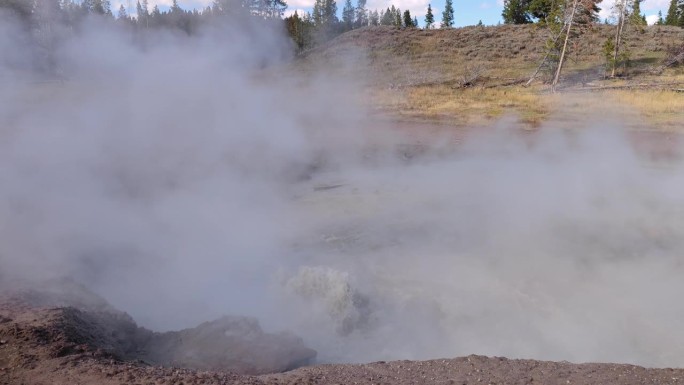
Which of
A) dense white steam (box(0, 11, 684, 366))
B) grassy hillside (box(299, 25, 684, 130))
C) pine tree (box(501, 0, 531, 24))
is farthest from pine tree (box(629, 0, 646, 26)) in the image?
dense white steam (box(0, 11, 684, 366))

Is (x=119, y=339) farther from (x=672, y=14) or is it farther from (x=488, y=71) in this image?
(x=672, y=14)

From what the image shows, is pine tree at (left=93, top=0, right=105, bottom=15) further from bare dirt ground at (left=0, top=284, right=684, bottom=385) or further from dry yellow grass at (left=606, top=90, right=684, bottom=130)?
dry yellow grass at (left=606, top=90, right=684, bottom=130)

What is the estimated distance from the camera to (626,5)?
80.5 ft

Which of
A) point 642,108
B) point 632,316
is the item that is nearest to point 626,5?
point 642,108

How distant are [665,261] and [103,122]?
8.06 metres

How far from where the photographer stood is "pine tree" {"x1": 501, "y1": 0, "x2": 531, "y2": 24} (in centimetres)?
3838

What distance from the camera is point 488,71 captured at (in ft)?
85.5

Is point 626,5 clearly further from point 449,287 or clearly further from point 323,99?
point 449,287

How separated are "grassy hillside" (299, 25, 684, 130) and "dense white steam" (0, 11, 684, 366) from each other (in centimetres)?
636

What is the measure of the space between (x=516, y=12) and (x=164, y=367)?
4077cm

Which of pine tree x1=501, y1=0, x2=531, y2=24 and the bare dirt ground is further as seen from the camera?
pine tree x1=501, y1=0, x2=531, y2=24

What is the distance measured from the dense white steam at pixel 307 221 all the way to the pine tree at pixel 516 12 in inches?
1203

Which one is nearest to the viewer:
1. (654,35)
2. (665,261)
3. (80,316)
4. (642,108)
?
(80,316)

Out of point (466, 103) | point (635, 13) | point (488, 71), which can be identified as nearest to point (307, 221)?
point (466, 103)
